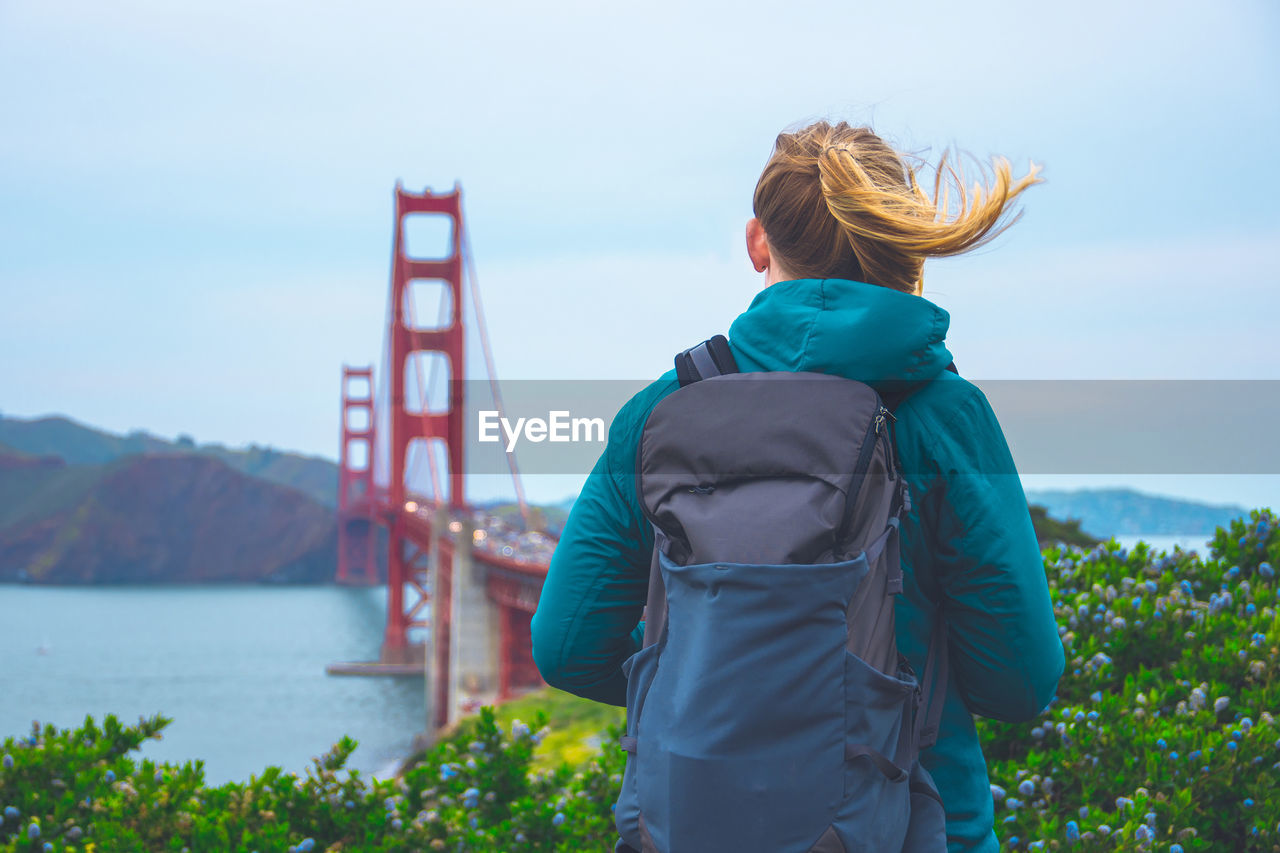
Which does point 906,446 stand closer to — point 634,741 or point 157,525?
point 634,741

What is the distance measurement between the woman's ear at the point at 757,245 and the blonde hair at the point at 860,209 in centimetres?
2

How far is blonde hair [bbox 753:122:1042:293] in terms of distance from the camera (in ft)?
3.89

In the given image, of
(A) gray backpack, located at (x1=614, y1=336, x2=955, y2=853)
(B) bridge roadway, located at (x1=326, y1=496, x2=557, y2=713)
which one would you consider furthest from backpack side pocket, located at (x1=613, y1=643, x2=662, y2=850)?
(B) bridge roadway, located at (x1=326, y1=496, x2=557, y2=713)

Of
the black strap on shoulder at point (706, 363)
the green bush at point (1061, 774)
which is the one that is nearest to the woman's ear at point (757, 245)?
the black strap on shoulder at point (706, 363)

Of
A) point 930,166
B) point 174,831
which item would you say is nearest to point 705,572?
point 930,166

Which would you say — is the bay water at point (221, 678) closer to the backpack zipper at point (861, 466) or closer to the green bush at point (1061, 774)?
the green bush at point (1061, 774)

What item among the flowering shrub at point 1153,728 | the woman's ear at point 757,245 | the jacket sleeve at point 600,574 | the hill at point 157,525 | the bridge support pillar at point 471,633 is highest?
the woman's ear at point 757,245

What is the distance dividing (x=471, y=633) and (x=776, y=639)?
19.8 metres

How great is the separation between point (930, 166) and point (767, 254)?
0.70 feet

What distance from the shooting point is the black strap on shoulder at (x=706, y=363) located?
125cm

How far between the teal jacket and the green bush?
102 cm

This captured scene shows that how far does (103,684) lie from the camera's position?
34438 millimetres

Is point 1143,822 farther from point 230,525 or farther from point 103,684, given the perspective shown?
point 230,525

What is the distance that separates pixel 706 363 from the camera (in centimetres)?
125
